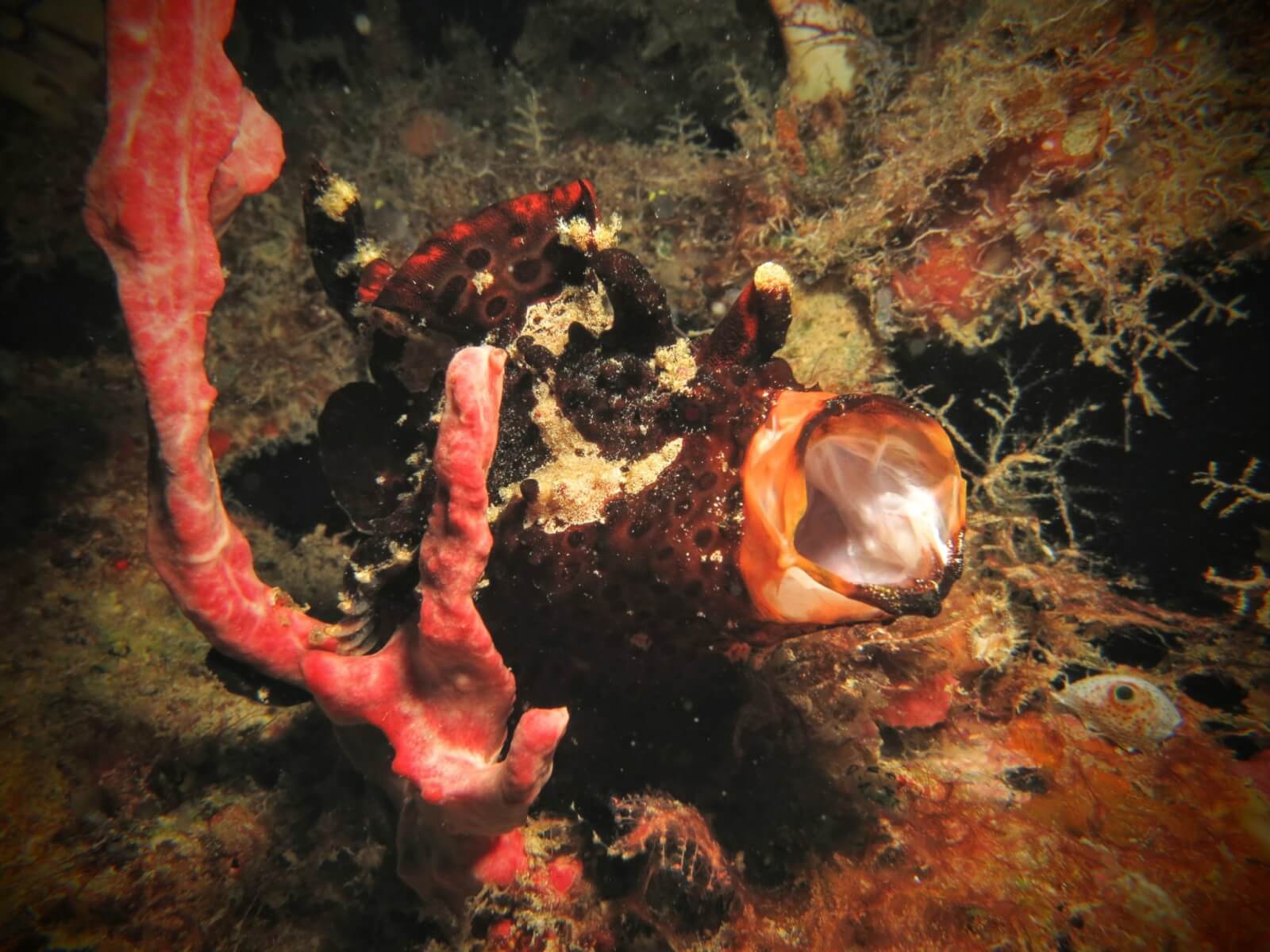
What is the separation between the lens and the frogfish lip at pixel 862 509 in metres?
1.85

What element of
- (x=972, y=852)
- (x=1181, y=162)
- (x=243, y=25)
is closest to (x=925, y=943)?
(x=972, y=852)

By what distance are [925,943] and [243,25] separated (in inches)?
310

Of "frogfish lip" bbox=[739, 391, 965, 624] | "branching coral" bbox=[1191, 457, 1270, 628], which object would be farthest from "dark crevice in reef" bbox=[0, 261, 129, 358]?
"branching coral" bbox=[1191, 457, 1270, 628]

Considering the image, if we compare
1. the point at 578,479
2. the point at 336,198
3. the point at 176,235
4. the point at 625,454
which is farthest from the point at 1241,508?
the point at 176,235

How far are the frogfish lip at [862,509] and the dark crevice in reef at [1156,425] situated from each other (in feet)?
6.37

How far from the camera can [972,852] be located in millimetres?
2527

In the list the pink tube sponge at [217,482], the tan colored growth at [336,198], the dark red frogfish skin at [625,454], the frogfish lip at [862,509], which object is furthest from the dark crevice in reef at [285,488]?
the frogfish lip at [862,509]

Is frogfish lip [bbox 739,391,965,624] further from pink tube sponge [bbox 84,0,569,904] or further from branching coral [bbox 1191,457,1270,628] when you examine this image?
branching coral [bbox 1191,457,1270,628]

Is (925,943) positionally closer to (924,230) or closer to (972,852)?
(972,852)

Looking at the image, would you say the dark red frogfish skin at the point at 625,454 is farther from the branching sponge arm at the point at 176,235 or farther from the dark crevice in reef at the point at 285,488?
the dark crevice in reef at the point at 285,488

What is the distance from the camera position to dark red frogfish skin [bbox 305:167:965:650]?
1959mm

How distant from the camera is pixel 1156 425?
3.50 m

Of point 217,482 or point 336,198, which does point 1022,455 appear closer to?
point 336,198

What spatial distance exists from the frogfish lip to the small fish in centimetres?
170
